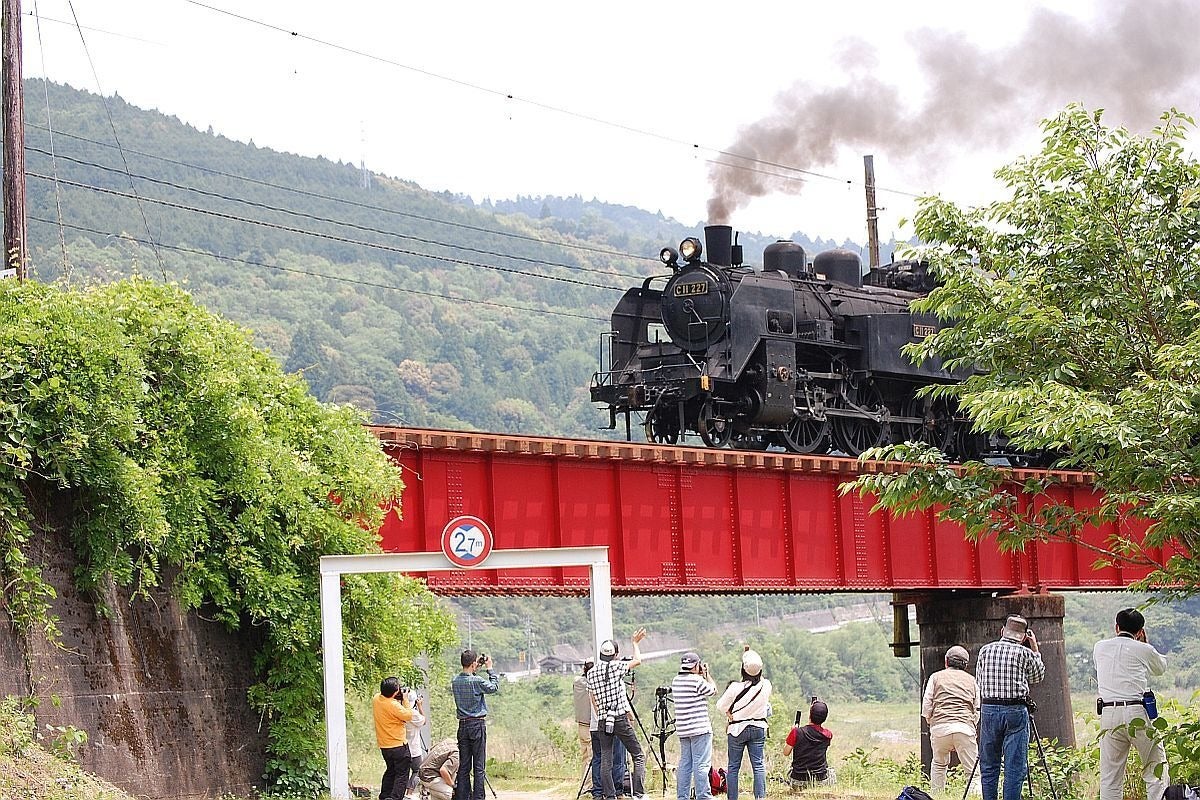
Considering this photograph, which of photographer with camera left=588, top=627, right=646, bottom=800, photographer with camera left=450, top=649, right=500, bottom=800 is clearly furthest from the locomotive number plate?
photographer with camera left=450, top=649, right=500, bottom=800

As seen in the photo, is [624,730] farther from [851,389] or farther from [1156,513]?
[851,389]

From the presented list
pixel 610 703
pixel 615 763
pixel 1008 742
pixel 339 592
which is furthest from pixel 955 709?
pixel 339 592

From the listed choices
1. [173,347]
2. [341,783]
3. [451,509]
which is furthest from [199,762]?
[451,509]

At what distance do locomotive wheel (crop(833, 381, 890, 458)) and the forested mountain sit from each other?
65.7 metres

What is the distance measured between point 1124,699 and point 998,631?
15.8 metres

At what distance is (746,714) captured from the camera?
1466cm

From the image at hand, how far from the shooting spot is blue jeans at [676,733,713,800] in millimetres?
14219

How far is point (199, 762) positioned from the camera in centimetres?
1506

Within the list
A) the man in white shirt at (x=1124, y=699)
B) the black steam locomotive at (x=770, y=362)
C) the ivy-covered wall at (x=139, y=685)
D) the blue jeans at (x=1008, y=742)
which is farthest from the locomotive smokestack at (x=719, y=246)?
the man in white shirt at (x=1124, y=699)

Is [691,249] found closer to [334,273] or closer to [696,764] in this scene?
[696,764]

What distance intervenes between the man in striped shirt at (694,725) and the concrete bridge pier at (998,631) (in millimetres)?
13938

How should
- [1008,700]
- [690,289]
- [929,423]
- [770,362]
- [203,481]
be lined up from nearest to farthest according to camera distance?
[1008,700]
[203,481]
[770,362]
[690,289]
[929,423]

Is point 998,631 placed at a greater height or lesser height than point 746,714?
greater

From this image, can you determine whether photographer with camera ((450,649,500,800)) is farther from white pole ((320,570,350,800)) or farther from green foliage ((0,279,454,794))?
green foliage ((0,279,454,794))
